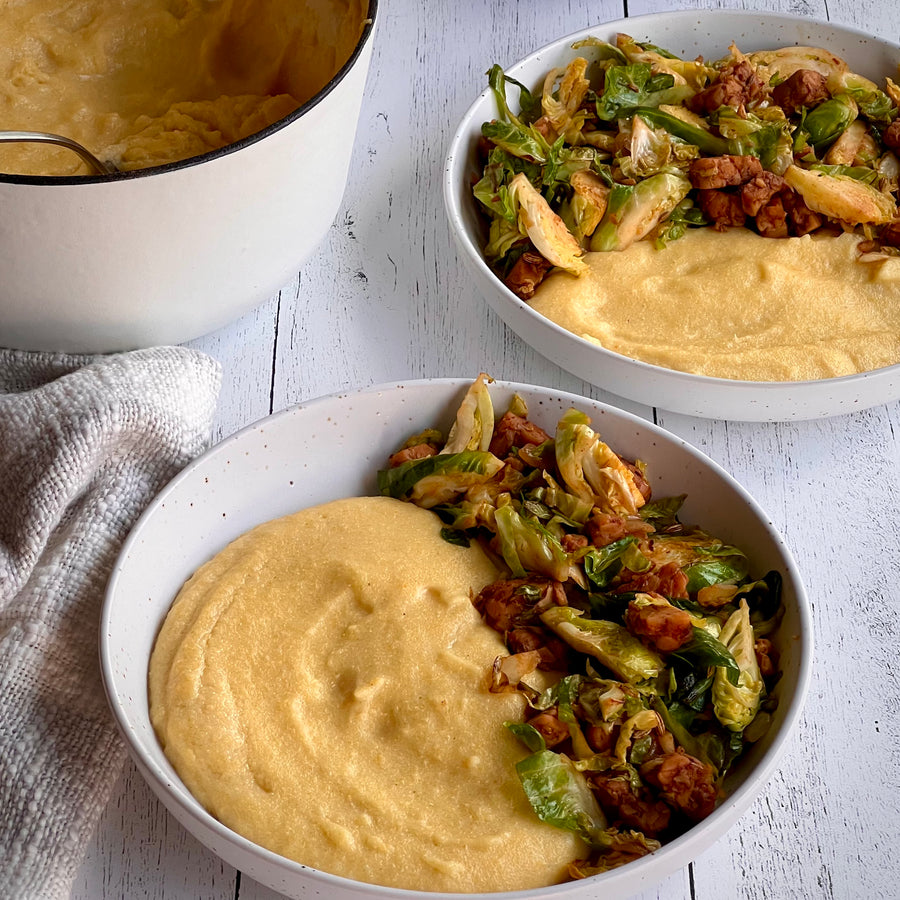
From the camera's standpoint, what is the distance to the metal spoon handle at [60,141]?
263 centimetres

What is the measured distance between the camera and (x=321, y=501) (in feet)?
8.59

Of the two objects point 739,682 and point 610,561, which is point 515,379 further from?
point 739,682

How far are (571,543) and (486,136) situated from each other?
1340 mm

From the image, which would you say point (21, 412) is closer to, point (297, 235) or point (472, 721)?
point (297, 235)

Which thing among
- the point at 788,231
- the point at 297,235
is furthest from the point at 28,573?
the point at 788,231

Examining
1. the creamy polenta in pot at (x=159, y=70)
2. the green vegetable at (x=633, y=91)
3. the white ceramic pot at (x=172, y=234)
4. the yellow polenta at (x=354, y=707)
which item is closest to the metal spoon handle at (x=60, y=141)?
the creamy polenta in pot at (x=159, y=70)

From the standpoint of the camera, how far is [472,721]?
2.11m

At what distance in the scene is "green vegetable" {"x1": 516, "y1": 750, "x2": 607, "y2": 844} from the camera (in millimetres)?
1981

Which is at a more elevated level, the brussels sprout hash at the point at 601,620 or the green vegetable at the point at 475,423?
the green vegetable at the point at 475,423

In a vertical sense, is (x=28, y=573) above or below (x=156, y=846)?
above

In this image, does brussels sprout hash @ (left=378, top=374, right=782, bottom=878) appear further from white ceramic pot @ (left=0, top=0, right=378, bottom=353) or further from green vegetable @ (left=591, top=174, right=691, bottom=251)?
green vegetable @ (left=591, top=174, right=691, bottom=251)

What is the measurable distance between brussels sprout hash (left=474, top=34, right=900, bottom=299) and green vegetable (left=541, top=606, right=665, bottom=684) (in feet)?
3.34

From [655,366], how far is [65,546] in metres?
1.33

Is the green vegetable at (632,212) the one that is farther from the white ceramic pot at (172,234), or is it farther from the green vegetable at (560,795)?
the green vegetable at (560,795)
